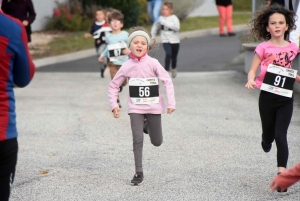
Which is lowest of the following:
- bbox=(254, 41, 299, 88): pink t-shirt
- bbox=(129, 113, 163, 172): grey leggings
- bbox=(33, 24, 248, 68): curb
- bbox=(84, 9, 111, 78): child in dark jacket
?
bbox=(33, 24, 248, 68): curb

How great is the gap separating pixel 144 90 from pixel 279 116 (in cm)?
123

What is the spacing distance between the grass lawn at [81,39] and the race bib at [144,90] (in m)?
12.3

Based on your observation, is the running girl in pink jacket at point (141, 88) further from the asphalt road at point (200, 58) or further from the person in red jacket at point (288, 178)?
the asphalt road at point (200, 58)

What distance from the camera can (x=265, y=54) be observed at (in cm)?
646

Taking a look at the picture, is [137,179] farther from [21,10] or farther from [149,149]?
[21,10]

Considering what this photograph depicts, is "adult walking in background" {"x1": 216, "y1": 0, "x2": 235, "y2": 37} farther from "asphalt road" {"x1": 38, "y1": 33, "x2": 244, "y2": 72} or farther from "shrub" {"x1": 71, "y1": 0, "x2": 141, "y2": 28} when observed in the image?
"shrub" {"x1": 71, "y1": 0, "x2": 141, "y2": 28}

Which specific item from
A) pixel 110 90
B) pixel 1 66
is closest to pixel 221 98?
pixel 110 90

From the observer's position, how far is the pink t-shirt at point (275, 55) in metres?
6.40

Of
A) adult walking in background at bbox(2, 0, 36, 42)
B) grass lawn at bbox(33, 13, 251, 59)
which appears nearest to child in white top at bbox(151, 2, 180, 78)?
adult walking in background at bbox(2, 0, 36, 42)

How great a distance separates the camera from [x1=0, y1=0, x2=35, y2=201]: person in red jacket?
4.04 metres

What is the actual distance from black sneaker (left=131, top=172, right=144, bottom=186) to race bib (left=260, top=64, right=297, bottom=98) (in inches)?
52.4

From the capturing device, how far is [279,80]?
6.38 metres

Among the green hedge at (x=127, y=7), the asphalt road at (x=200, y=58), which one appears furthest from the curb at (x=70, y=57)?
the green hedge at (x=127, y=7)

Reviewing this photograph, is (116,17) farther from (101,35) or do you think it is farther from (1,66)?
(1,66)
